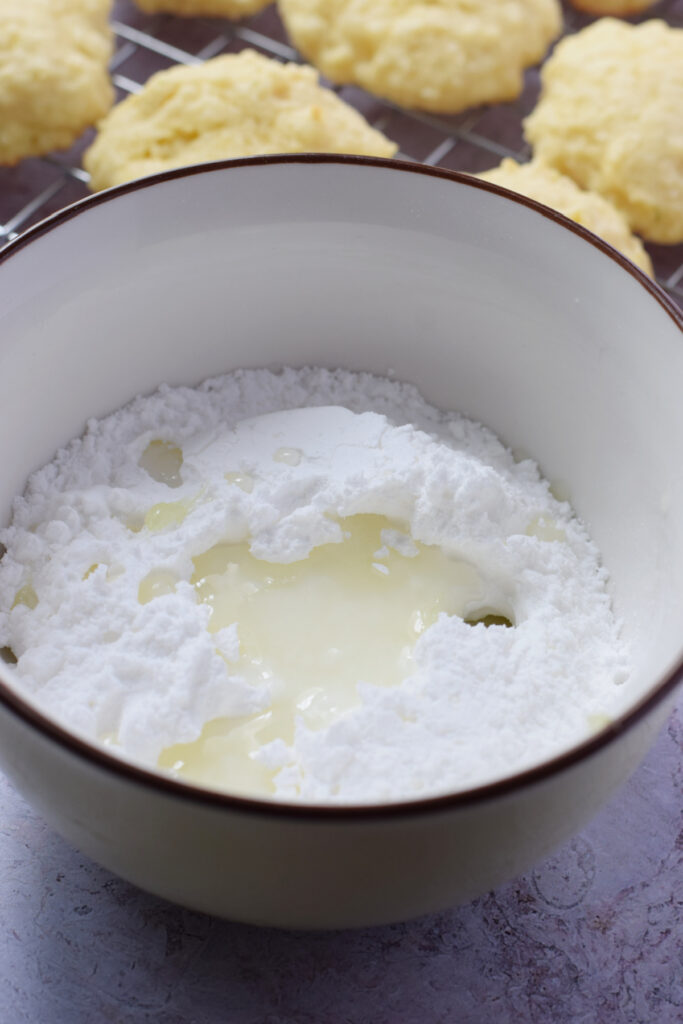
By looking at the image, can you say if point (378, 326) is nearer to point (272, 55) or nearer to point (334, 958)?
point (334, 958)

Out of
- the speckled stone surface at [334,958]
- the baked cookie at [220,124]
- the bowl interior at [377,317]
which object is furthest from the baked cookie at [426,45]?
the speckled stone surface at [334,958]

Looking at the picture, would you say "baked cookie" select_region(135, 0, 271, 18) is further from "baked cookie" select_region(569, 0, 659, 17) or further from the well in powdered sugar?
the well in powdered sugar

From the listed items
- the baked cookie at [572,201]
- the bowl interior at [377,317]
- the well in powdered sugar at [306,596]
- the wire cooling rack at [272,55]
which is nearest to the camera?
the well in powdered sugar at [306,596]

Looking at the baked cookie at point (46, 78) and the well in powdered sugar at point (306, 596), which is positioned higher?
the baked cookie at point (46, 78)

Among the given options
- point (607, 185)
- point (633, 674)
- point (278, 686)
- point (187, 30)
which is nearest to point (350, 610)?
point (278, 686)

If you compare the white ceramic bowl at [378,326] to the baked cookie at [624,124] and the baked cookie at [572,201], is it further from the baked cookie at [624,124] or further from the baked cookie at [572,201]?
the baked cookie at [624,124]

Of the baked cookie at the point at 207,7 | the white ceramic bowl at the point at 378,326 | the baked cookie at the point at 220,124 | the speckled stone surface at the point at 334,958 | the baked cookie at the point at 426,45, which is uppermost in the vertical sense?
the baked cookie at the point at 426,45

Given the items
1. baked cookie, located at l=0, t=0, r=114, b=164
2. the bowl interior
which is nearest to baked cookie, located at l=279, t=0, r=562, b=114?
baked cookie, located at l=0, t=0, r=114, b=164
